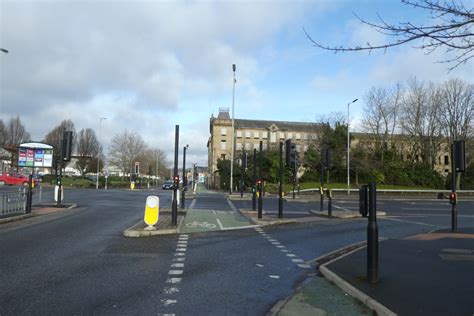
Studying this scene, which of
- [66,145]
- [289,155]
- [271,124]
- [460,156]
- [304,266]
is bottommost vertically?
[304,266]

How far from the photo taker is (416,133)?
62.0 m

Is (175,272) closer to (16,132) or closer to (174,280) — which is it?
(174,280)

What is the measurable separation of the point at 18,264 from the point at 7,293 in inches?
88.8

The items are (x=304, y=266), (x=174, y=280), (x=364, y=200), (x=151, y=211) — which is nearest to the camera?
(x=174, y=280)

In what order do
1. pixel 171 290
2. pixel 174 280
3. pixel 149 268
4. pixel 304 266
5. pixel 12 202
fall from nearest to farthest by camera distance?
pixel 171 290
pixel 174 280
pixel 149 268
pixel 304 266
pixel 12 202

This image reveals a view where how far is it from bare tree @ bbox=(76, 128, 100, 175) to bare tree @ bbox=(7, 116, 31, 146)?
12.2 meters

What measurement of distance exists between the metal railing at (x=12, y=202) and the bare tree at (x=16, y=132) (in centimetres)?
5918

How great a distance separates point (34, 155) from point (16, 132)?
54.9 m

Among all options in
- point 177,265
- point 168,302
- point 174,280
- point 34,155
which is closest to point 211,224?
point 177,265

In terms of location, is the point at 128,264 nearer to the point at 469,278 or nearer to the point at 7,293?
the point at 7,293

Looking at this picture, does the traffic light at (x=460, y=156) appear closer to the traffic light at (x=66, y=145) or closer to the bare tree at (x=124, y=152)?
the traffic light at (x=66, y=145)

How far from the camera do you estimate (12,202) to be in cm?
1778

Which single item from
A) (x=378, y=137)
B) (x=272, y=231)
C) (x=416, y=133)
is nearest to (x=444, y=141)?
(x=416, y=133)

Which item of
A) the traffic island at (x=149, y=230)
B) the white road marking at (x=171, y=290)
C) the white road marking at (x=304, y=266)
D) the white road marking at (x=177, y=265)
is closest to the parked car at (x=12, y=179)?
the traffic island at (x=149, y=230)
